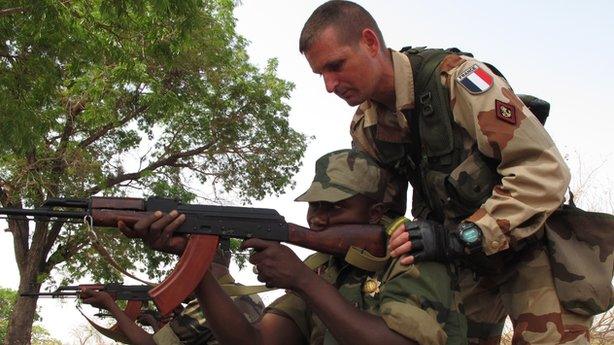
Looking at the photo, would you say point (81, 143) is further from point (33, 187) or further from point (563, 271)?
point (563, 271)

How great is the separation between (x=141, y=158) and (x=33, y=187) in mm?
3124

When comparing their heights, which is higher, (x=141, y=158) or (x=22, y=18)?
(x=141, y=158)

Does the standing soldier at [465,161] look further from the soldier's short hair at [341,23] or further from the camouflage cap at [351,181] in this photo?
the camouflage cap at [351,181]

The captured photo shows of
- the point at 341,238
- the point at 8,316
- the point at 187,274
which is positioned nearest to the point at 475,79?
the point at 341,238

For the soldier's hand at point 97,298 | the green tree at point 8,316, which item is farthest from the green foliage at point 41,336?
the soldier's hand at point 97,298

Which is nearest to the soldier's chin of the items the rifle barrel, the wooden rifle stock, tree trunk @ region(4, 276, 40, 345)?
the wooden rifle stock

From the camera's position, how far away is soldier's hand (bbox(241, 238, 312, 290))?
266 centimetres

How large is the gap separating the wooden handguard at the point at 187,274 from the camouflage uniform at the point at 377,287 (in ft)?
1.37

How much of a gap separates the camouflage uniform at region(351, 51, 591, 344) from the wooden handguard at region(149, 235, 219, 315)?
91 cm

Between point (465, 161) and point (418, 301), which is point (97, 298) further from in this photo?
point (418, 301)

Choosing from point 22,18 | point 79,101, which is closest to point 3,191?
point 79,101

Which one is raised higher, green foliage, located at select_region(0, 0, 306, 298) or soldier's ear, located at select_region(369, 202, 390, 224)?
green foliage, located at select_region(0, 0, 306, 298)

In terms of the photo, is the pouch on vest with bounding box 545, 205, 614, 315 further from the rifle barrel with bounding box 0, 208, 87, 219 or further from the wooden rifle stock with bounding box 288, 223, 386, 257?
the rifle barrel with bounding box 0, 208, 87, 219

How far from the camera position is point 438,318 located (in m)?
2.51
